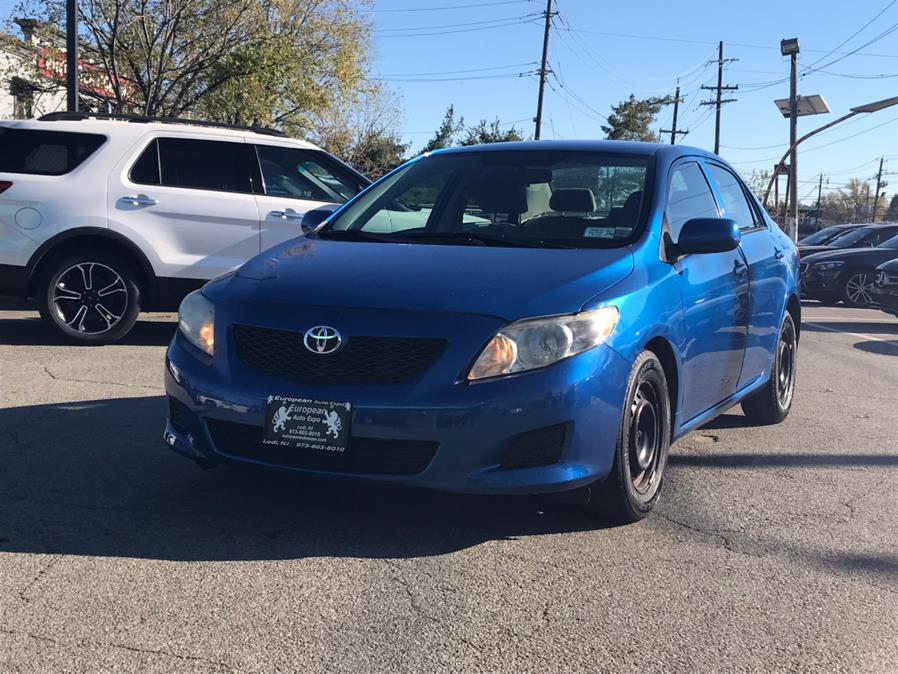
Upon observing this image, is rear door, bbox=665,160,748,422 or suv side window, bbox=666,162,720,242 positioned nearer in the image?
rear door, bbox=665,160,748,422

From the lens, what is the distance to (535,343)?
356 cm

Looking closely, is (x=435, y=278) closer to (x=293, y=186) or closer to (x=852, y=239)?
(x=293, y=186)

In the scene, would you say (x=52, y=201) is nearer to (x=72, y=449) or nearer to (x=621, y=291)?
(x=72, y=449)

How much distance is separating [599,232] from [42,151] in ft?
17.5

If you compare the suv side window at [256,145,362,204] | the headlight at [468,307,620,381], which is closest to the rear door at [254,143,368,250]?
the suv side window at [256,145,362,204]

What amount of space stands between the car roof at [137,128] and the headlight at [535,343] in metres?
5.67

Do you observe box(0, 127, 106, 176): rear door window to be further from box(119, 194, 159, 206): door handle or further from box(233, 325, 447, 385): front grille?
box(233, 325, 447, 385): front grille

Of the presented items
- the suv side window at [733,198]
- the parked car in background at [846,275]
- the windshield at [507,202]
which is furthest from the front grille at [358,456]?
the parked car in background at [846,275]

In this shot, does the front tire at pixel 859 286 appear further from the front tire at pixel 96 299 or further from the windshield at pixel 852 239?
the front tire at pixel 96 299

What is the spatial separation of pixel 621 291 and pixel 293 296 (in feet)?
4.06

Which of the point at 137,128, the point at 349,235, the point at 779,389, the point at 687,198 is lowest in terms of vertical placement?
the point at 779,389

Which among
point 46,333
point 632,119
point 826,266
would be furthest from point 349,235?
point 632,119

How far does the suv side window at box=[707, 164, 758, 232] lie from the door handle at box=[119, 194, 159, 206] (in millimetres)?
4600

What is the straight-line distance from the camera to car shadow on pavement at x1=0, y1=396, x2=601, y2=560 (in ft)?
11.9
